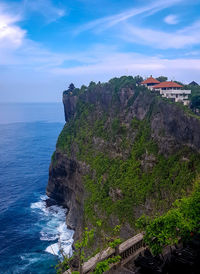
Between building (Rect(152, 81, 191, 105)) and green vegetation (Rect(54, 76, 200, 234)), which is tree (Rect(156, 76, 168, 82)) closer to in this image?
green vegetation (Rect(54, 76, 200, 234))

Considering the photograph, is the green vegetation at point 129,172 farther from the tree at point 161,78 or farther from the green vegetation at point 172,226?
the tree at point 161,78

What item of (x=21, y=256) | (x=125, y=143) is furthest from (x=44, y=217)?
(x=125, y=143)

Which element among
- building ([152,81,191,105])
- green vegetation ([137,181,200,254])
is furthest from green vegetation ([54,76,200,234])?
green vegetation ([137,181,200,254])

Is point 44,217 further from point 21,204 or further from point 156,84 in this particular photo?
point 156,84

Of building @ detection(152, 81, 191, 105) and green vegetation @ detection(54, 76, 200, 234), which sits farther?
building @ detection(152, 81, 191, 105)

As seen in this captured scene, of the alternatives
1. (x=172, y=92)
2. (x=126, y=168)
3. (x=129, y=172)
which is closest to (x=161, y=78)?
(x=172, y=92)

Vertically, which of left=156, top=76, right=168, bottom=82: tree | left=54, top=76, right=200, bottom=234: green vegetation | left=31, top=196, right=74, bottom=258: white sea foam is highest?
left=156, top=76, right=168, bottom=82: tree
